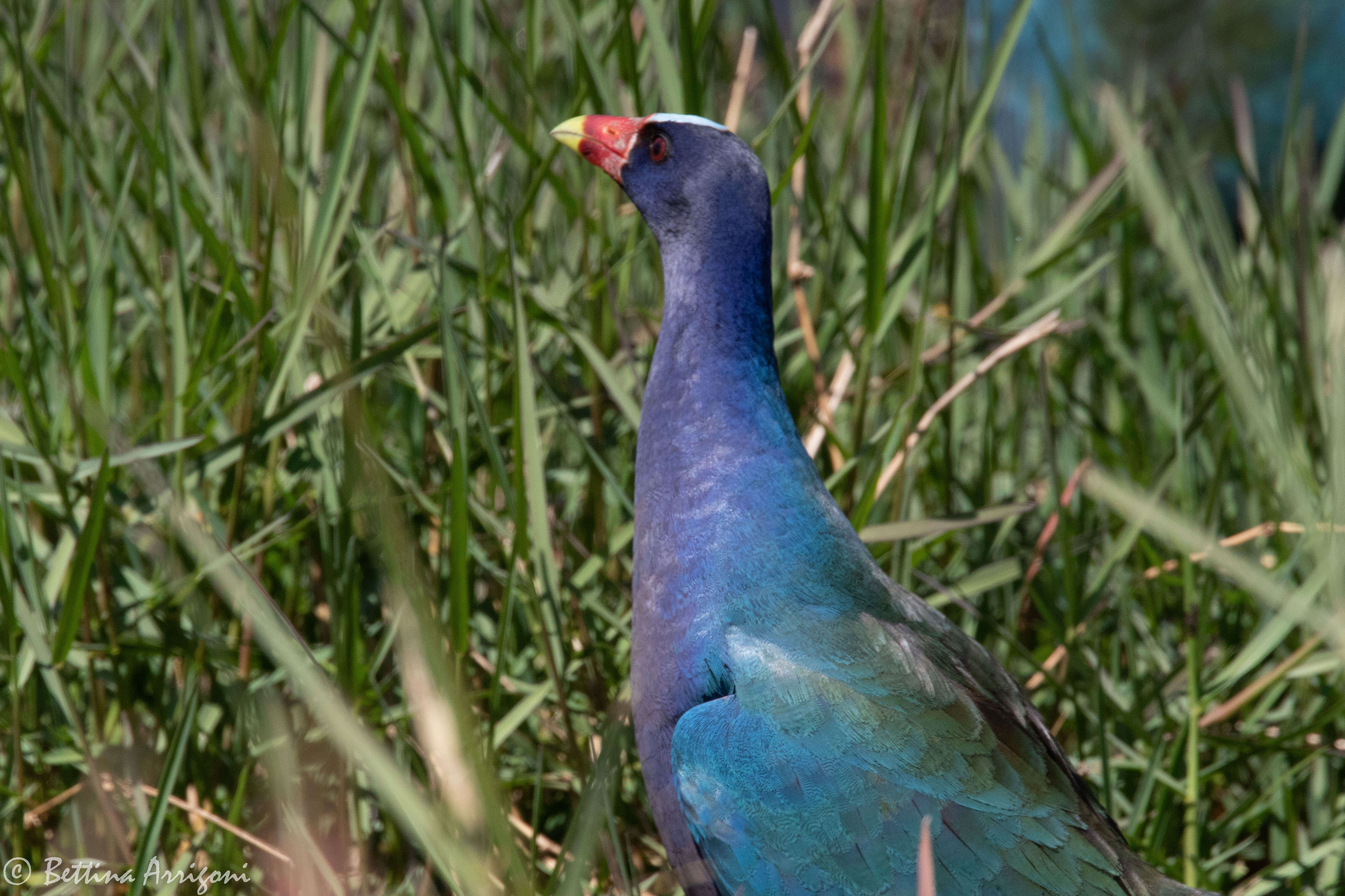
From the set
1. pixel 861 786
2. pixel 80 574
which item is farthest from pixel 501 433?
pixel 861 786

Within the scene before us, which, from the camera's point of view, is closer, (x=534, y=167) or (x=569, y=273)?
(x=534, y=167)

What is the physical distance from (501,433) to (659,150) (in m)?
0.61

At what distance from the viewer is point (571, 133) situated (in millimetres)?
2139

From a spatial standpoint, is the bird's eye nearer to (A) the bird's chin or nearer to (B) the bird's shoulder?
(A) the bird's chin

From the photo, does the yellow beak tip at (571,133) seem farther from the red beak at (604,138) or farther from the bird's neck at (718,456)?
the bird's neck at (718,456)

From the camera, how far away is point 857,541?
1.81m

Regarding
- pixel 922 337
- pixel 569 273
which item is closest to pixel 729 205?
pixel 922 337

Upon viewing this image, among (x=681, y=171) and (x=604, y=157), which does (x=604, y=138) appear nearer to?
(x=604, y=157)

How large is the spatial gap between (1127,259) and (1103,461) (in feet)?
1.73

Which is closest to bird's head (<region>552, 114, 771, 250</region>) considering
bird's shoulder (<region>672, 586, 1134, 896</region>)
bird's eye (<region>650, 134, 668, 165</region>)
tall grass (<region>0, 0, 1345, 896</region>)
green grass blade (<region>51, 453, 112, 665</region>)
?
bird's eye (<region>650, 134, 668, 165</region>)

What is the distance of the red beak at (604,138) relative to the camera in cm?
209

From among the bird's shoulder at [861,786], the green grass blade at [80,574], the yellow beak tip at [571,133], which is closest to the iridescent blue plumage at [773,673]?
the bird's shoulder at [861,786]

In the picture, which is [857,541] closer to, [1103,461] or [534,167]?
[534,167]

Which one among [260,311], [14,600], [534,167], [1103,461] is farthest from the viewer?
[1103,461]
